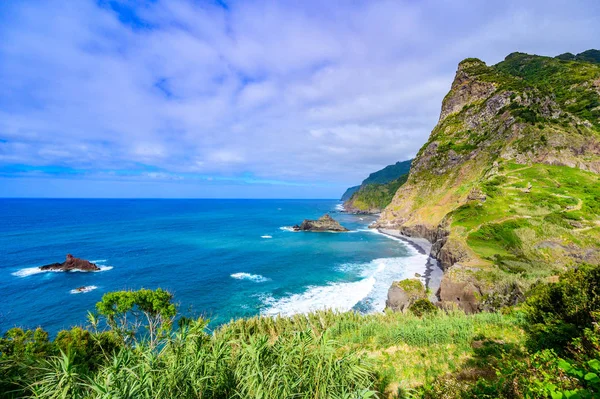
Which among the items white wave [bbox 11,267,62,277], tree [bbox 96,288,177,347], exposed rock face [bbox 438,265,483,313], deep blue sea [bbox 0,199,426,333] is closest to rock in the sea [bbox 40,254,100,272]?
white wave [bbox 11,267,62,277]

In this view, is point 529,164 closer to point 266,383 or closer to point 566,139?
point 566,139

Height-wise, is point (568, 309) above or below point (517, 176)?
below

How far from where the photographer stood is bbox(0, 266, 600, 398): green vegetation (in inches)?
200

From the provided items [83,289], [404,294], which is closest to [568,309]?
[404,294]

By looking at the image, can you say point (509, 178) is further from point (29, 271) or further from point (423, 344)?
point (29, 271)

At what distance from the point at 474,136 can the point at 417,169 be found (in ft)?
70.9

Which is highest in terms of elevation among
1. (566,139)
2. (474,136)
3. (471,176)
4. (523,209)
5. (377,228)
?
(474,136)

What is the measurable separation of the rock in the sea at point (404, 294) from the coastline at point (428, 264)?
131 inches

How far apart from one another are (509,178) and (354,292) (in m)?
51.9

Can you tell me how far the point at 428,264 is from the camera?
4991 centimetres

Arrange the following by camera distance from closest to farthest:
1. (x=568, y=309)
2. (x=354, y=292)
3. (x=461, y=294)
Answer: (x=568, y=309), (x=461, y=294), (x=354, y=292)

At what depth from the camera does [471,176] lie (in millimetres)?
80250

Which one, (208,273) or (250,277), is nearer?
(250,277)

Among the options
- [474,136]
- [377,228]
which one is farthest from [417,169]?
[377,228]
